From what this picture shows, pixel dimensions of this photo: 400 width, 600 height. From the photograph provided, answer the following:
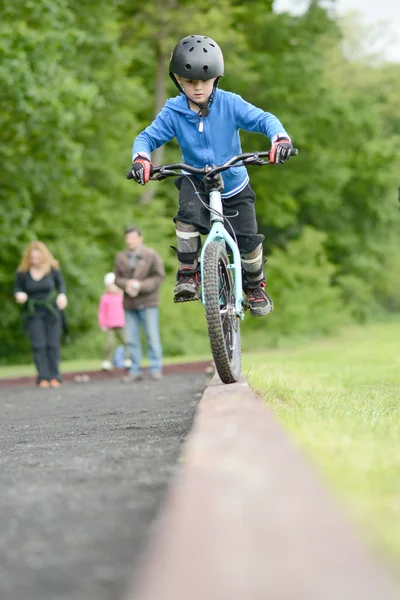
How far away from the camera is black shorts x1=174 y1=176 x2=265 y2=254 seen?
22.9 feet

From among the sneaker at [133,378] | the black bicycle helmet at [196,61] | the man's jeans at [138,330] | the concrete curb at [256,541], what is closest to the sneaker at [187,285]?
the black bicycle helmet at [196,61]

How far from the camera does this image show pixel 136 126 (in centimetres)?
3027

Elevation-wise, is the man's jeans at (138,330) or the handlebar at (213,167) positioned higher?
the handlebar at (213,167)

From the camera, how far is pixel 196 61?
675 centimetres

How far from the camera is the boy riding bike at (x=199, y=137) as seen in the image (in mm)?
6793

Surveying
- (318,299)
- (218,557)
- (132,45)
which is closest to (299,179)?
(318,299)

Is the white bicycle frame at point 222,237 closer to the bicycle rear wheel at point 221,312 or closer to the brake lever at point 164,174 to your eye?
the bicycle rear wheel at point 221,312

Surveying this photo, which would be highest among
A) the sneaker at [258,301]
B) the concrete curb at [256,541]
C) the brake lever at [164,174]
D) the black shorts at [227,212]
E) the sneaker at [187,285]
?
the brake lever at [164,174]

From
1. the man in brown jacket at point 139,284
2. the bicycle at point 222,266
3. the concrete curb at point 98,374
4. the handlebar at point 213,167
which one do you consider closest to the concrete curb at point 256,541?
the bicycle at point 222,266

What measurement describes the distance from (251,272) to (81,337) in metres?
22.0

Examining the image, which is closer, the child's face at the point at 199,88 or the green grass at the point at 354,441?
the green grass at the point at 354,441

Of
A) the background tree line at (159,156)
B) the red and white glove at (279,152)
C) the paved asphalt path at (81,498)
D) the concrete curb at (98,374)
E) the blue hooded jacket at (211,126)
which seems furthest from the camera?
the background tree line at (159,156)

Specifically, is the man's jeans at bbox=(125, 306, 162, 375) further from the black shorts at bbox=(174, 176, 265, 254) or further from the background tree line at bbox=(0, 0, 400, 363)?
the background tree line at bbox=(0, 0, 400, 363)

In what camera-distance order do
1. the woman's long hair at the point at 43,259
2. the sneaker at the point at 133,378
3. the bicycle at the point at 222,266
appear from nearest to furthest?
the bicycle at the point at 222,266, the sneaker at the point at 133,378, the woman's long hair at the point at 43,259
